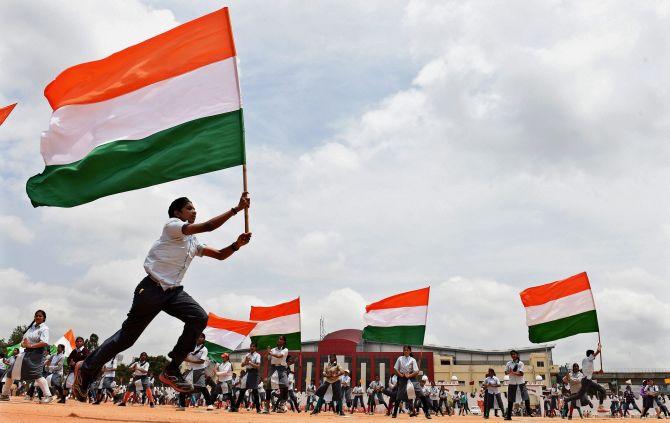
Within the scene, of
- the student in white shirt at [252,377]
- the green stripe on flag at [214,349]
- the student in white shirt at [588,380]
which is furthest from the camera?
the green stripe on flag at [214,349]

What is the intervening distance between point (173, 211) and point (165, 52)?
2615mm

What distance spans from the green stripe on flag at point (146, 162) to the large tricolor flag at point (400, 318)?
1459 cm

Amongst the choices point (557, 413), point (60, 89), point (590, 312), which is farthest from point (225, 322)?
point (557, 413)

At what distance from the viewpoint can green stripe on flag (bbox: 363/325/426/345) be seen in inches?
819

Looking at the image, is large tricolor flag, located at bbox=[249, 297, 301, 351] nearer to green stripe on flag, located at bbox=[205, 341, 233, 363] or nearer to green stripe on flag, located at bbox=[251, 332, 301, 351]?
green stripe on flag, located at bbox=[251, 332, 301, 351]

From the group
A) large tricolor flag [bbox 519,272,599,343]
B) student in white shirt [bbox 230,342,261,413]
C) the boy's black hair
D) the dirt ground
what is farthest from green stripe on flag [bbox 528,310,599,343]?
the boy's black hair

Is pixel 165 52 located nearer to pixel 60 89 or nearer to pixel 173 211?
pixel 60 89

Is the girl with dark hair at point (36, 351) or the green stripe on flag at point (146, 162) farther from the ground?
the green stripe on flag at point (146, 162)

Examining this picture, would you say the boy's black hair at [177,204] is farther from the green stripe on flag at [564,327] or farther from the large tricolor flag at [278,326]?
the large tricolor flag at [278,326]

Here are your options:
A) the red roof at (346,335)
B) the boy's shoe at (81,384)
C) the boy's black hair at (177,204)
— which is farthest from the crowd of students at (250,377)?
the red roof at (346,335)

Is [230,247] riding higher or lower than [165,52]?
lower

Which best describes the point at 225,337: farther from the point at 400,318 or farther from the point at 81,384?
the point at 81,384

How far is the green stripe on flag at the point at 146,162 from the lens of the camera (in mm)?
7352

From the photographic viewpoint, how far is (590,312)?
1673cm
